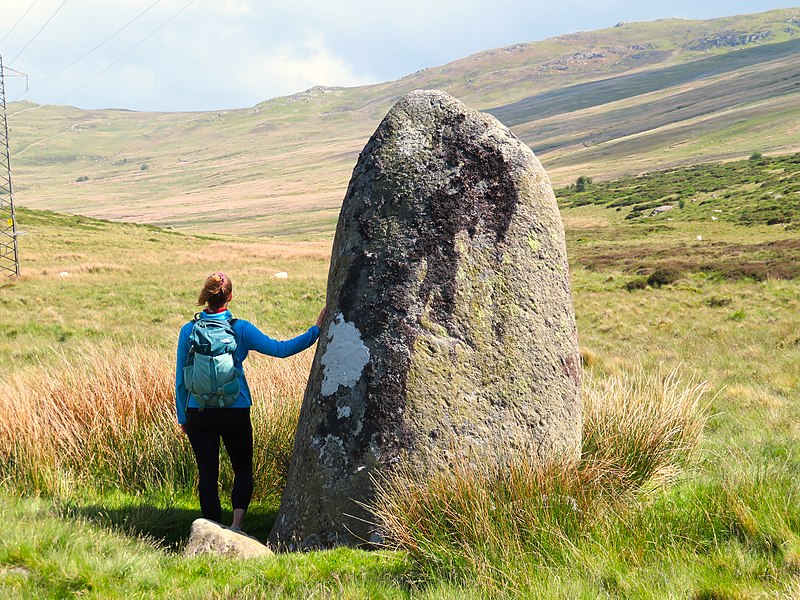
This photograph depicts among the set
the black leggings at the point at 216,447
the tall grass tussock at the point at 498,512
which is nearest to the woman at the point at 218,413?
the black leggings at the point at 216,447

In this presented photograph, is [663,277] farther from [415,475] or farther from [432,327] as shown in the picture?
[415,475]

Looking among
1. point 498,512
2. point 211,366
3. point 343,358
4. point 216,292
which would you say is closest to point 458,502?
point 498,512

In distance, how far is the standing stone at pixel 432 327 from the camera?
5199 millimetres

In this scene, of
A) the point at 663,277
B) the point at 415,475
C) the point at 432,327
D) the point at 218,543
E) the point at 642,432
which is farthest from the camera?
the point at 663,277

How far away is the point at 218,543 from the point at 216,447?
37.9 inches

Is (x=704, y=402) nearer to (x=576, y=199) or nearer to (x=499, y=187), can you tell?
(x=499, y=187)

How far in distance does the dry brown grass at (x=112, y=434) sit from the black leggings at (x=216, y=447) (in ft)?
3.33

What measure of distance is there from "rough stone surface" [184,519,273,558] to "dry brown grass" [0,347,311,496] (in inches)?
67.4

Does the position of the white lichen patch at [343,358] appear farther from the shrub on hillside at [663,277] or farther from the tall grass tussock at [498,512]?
the shrub on hillside at [663,277]

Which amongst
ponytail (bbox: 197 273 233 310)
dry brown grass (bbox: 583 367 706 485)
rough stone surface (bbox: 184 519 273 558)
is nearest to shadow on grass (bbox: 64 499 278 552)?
rough stone surface (bbox: 184 519 273 558)

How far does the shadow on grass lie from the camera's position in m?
5.45

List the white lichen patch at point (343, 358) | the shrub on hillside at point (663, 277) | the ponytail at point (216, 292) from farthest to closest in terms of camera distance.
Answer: the shrub on hillside at point (663, 277)
the ponytail at point (216, 292)
the white lichen patch at point (343, 358)

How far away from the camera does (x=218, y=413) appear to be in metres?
5.63

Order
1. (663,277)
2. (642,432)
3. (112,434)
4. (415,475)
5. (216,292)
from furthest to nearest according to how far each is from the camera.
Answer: (663,277), (112,434), (642,432), (216,292), (415,475)
